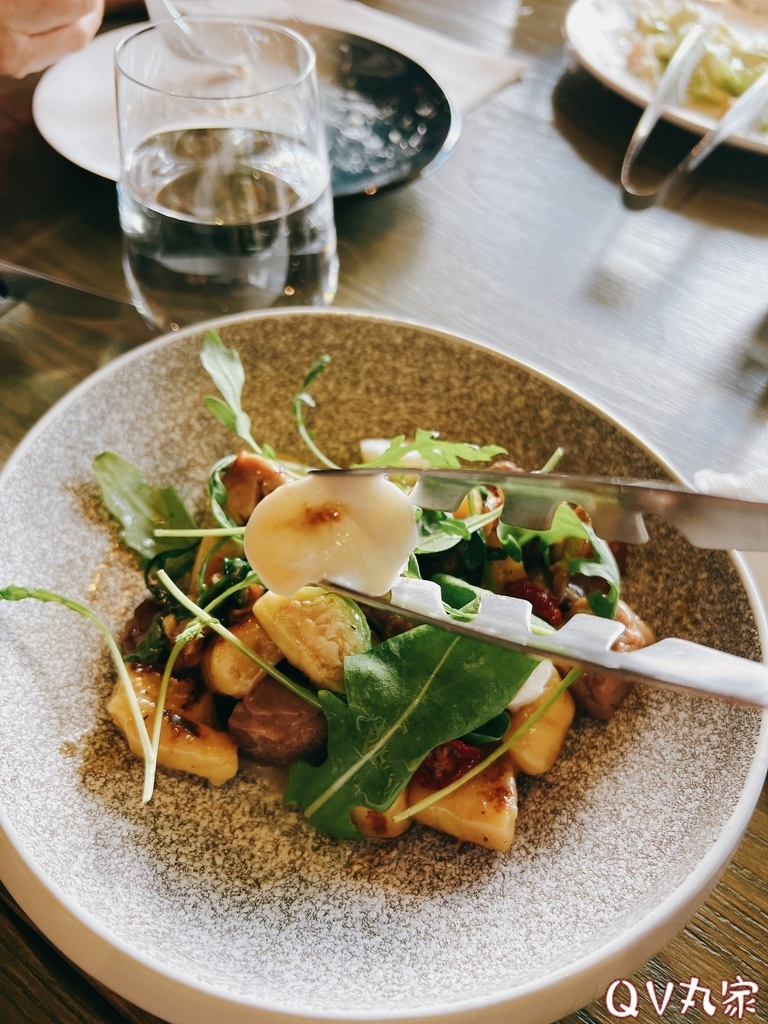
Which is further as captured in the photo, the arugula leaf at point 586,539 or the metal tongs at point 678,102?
the metal tongs at point 678,102

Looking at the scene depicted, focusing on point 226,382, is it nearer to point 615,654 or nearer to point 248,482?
point 248,482

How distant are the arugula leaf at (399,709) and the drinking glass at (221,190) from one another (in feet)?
1.52

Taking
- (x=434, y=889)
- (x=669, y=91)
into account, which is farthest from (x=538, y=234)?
(x=434, y=889)

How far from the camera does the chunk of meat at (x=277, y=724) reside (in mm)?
670

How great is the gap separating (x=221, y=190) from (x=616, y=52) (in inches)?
41.4

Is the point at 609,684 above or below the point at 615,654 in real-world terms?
below

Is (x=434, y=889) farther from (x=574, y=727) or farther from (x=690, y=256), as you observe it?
(x=690, y=256)

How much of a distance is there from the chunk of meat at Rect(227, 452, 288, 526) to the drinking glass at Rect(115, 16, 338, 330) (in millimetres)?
225

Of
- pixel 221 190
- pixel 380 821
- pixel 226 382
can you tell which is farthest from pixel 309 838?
pixel 221 190

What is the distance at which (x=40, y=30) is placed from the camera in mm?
1269

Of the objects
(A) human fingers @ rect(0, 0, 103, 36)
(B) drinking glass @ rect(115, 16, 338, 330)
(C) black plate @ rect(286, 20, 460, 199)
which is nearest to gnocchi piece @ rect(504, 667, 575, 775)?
(B) drinking glass @ rect(115, 16, 338, 330)

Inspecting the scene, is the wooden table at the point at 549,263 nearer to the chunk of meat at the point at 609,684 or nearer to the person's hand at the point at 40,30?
the person's hand at the point at 40,30

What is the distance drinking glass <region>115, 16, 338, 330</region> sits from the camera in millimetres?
864

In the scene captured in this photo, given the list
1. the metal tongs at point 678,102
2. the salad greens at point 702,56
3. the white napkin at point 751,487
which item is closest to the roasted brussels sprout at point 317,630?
the white napkin at point 751,487
